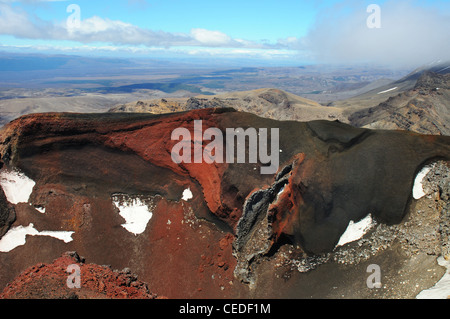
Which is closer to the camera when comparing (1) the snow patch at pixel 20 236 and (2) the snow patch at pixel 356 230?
(2) the snow patch at pixel 356 230

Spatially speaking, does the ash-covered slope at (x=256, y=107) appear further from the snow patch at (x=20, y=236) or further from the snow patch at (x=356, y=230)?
the snow patch at (x=356, y=230)

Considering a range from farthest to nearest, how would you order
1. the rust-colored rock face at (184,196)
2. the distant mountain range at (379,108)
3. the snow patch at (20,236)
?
the distant mountain range at (379,108), the snow patch at (20,236), the rust-colored rock face at (184,196)

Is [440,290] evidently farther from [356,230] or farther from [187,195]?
[187,195]

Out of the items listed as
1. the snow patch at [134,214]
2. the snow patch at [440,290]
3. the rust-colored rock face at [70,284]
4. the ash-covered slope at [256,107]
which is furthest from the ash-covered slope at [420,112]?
the rust-colored rock face at [70,284]

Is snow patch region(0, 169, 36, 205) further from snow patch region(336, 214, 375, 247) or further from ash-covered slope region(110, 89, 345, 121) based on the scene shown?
ash-covered slope region(110, 89, 345, 121)

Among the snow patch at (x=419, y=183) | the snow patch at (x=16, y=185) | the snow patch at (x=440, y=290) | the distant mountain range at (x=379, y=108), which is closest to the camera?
the snow patch at (x=440, y=290)

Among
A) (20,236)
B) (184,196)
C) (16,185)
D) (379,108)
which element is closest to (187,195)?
(184,196)

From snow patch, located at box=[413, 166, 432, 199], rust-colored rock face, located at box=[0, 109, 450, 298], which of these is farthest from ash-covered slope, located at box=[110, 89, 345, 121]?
snow patch, located at box=[413, 166, 432, 199]
